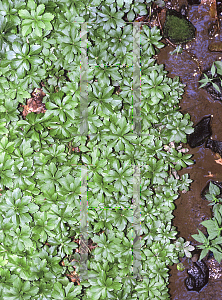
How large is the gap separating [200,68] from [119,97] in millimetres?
717

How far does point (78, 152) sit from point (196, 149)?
90 centimetres

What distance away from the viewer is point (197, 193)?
5.93 feet

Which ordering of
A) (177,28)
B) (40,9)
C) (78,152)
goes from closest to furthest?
(40,9)
(78,152)
(177,28)

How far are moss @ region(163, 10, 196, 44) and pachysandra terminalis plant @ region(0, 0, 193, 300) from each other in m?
0.20

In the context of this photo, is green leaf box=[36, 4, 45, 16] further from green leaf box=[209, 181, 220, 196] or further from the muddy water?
green leaf box=[209, 181, 220, 196]

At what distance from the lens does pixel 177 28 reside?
1.72 m

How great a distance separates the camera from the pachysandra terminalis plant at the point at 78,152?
1.49 metres

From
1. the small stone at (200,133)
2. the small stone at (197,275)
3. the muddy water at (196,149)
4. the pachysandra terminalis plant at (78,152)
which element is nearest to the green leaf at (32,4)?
the pachysandra terminalis plant at (78,152)

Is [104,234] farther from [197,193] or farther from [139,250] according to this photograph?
[197,193]

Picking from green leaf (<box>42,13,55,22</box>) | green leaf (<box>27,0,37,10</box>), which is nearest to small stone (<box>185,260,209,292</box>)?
green leaf (<box>42,13,55,22</box>)

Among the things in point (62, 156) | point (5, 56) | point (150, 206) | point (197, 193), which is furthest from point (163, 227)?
point (5, 56)

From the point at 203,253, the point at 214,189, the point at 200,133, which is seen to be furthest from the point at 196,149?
the point at 203,253

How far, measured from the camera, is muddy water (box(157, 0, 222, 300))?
5.72 ft

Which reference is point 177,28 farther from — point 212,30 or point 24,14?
point 24,14
